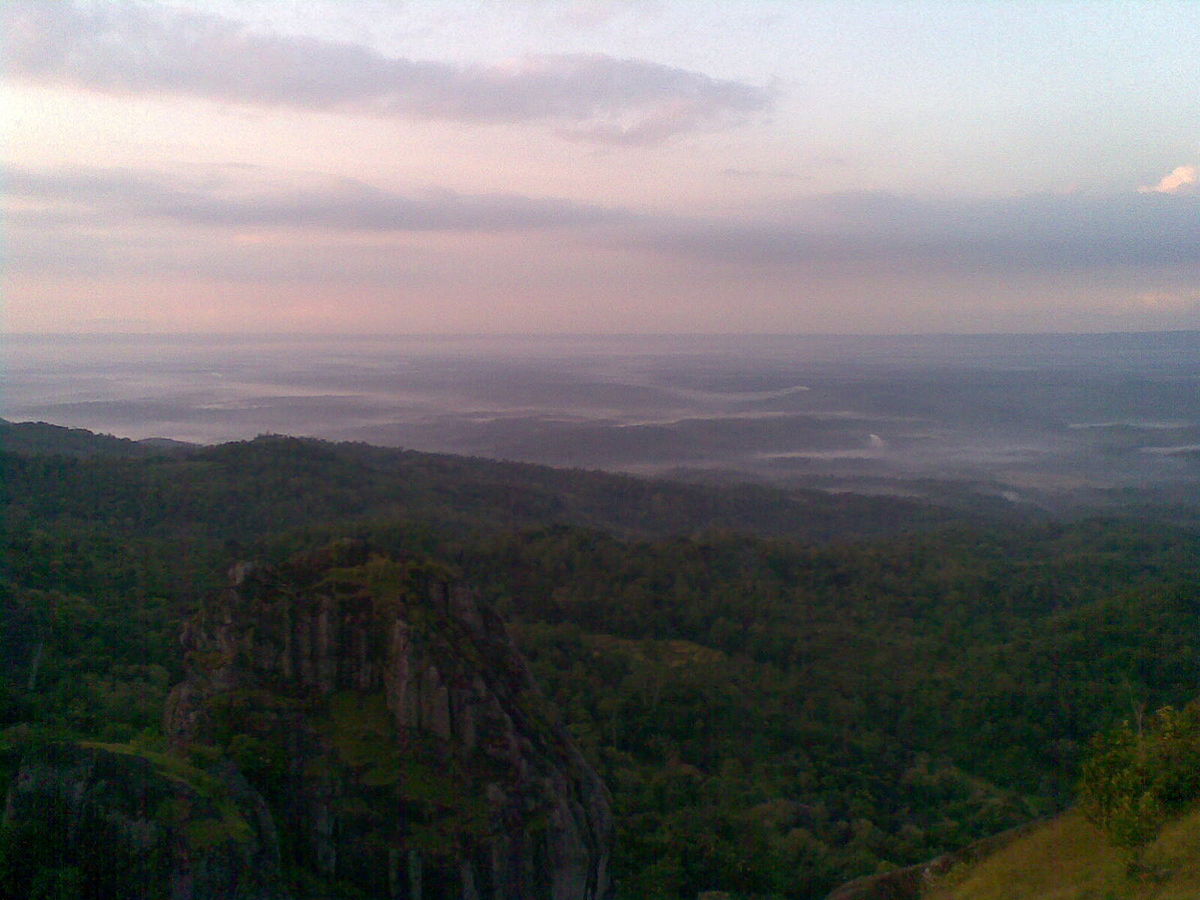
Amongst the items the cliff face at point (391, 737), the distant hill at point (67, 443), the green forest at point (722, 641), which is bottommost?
the green forest at point (722, 641)

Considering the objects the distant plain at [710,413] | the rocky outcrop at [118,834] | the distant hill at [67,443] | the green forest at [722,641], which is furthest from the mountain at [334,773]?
the distant plain at [710,413]

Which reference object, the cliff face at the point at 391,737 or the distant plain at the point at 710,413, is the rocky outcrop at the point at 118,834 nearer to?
the cliff face at the point at 391,737

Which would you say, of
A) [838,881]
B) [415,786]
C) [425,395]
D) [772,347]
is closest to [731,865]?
[838,881]

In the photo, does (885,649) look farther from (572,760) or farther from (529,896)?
(529,896)

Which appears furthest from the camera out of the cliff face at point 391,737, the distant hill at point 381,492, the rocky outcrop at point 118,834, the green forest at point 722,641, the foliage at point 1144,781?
the distant hill at point 381,492

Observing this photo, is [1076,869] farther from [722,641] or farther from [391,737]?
[722,641]

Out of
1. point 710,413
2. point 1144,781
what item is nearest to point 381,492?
point 1144,781

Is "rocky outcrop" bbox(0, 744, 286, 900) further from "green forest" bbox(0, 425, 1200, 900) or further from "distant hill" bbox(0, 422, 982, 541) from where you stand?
"distant hill" bbox(0, 422, 982, 541)

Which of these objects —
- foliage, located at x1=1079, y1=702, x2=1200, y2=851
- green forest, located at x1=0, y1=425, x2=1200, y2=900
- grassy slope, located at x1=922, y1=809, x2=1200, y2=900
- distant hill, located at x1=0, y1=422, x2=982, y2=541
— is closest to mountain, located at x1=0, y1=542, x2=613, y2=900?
green forest, located at x1=0, y1=425, x2=1200, y2=900
